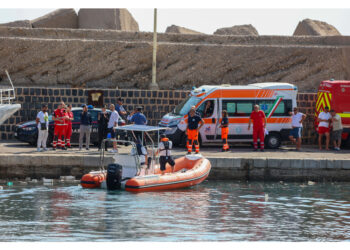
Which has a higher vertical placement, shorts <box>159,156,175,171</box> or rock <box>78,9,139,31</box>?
rock <box>78,9,139,31</box>

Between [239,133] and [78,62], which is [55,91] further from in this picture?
[78,62]

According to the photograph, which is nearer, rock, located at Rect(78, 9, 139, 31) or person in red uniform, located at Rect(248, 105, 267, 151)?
person in red uniform, located at Rect(248, 105, 267, 151)

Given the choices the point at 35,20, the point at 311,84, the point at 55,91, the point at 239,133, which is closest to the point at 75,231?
the point at 239,133

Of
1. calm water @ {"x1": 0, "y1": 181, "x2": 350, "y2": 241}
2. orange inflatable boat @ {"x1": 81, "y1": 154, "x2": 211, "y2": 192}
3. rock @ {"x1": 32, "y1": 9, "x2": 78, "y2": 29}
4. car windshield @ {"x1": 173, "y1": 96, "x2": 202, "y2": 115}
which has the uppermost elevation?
rock @ {"x1": 32, "y1": 9, "x2": 78, "y2": 29}

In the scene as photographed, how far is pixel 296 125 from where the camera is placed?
90.0ft

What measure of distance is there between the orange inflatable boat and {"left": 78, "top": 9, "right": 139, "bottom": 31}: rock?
28566 mm

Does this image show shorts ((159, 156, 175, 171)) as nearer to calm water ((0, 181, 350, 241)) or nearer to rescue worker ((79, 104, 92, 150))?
calm water ((0, 181, 350, 241))

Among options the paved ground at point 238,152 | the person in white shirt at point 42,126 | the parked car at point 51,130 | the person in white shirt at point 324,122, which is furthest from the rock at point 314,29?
the person in white shirt at point 42,126

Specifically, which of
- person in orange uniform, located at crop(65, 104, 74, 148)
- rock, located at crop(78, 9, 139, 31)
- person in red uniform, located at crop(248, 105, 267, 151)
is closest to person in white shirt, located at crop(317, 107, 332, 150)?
person in red uniform, located at crop(248, 105, 267, 151)

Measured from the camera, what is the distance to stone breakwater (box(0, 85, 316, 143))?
29891 millimetres

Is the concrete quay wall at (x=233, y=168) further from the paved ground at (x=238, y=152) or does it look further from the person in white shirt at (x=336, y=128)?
the person in white shirt at (x=336, y=128)

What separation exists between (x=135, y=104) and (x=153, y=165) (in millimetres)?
8356

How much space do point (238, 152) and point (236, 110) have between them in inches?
73.4

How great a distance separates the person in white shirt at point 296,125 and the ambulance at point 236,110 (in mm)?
357
